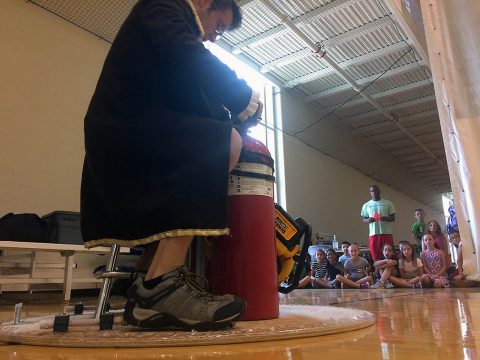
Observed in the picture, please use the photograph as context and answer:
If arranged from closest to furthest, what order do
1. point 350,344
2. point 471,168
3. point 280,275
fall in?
point 350,344 → point 280,275 → point 471,168

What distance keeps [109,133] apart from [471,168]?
181 centimetres

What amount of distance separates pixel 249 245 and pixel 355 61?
5.67m

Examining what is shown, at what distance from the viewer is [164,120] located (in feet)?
3.28

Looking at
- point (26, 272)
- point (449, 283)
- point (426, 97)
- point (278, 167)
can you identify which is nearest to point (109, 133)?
point (26, 272)

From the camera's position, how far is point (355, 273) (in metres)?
4.69

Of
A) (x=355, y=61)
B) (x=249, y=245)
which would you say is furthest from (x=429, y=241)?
(x=249, y=245)

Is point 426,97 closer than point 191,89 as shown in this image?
No

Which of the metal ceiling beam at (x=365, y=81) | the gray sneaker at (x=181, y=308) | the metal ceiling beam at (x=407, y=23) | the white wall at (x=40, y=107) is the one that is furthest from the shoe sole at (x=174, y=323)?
the metal ceiling beam at (x=365, y=81)

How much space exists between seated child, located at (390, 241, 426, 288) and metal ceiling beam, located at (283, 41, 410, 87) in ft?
9.61

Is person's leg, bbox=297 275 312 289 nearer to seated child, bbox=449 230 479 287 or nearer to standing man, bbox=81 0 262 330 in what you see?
seated child, bbox=449 230 479 287

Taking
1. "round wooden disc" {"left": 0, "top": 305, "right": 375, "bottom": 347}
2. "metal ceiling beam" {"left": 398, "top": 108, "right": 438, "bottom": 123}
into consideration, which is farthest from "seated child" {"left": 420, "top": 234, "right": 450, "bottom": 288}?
"metal ceiling beam" {"left": 398, "top": 108, "right": 438, "bottom": 123}

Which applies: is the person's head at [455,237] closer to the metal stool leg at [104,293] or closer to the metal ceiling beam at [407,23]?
the metal ceiling beam at [407,23]

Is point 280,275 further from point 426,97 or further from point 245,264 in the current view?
point 426,97

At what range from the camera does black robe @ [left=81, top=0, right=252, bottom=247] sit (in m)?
0.97
